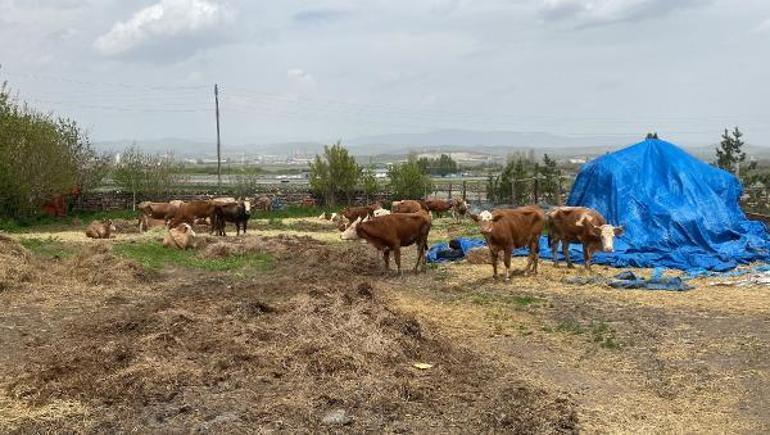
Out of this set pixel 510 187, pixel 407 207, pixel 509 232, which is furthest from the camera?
pixel 510 187

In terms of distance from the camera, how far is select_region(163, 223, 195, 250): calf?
62.5 ft

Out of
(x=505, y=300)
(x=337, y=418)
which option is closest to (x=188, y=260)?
(x=505, y=300)

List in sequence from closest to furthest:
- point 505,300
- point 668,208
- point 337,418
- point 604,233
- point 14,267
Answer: point 337,418 < point 505,300 < point 14,267 < point 604,233 < point 668,208

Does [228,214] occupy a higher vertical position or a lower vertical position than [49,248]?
higher

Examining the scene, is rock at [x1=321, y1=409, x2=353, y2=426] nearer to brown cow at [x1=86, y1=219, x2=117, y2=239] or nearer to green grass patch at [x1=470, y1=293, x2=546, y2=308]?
green grass patch at [x1=470, y1=293, x2=546, y2=308]

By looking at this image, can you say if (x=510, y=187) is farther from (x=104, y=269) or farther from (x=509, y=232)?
(x=104, y=269)

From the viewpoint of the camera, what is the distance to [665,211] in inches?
712

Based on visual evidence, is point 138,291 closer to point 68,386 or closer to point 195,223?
point 68,386

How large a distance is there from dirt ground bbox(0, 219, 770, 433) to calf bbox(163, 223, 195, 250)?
18.7 ft

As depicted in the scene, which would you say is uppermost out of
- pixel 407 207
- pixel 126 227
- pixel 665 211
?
pixel 665 211

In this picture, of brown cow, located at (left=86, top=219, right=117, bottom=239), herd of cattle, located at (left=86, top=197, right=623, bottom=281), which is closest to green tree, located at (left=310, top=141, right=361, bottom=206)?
brown cow, located at (left=86, top=219, right=117, bottom=239)

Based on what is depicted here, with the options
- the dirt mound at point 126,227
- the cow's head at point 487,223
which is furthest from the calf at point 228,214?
the cow's head at point 487,223

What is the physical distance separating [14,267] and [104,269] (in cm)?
156

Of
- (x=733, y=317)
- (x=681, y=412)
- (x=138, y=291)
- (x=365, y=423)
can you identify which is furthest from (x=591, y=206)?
(x=365, y=423)
